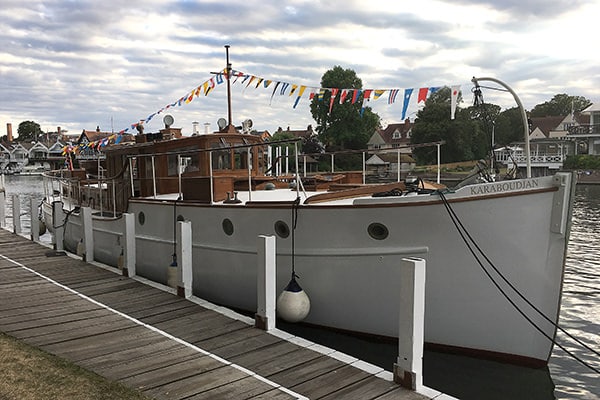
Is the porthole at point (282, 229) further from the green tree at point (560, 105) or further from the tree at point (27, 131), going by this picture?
the tree at point (27, 131)

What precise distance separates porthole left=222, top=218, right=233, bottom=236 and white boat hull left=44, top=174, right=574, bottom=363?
23.0 inches

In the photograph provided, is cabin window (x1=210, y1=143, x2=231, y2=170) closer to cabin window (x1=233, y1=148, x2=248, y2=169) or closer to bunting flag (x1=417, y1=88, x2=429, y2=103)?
cabin window (x1=233, y1=148, x2=248, y2=169)

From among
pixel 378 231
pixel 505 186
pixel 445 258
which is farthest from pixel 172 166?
pixel 505 186

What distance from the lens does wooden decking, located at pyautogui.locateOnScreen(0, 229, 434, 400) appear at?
4.89 metres

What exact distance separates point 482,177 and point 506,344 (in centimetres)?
232

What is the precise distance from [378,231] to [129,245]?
17.0 feet

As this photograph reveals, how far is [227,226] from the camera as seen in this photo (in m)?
8.35

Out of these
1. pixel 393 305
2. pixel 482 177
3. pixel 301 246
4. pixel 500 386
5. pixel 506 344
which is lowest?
pixel 500 386

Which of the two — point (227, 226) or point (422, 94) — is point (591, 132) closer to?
point (422, 94)

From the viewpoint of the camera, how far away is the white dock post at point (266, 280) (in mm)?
6371

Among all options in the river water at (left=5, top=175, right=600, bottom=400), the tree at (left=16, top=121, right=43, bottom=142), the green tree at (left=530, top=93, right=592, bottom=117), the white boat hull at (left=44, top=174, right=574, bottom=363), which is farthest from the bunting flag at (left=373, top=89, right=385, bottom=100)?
the tree at (left=16, top=121, right=43, bottom=142)

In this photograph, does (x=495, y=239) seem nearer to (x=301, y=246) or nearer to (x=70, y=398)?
(x=301, y=246)

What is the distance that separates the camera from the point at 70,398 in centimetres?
442

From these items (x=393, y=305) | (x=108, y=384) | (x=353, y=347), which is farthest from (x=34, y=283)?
(x=393, y=305)
